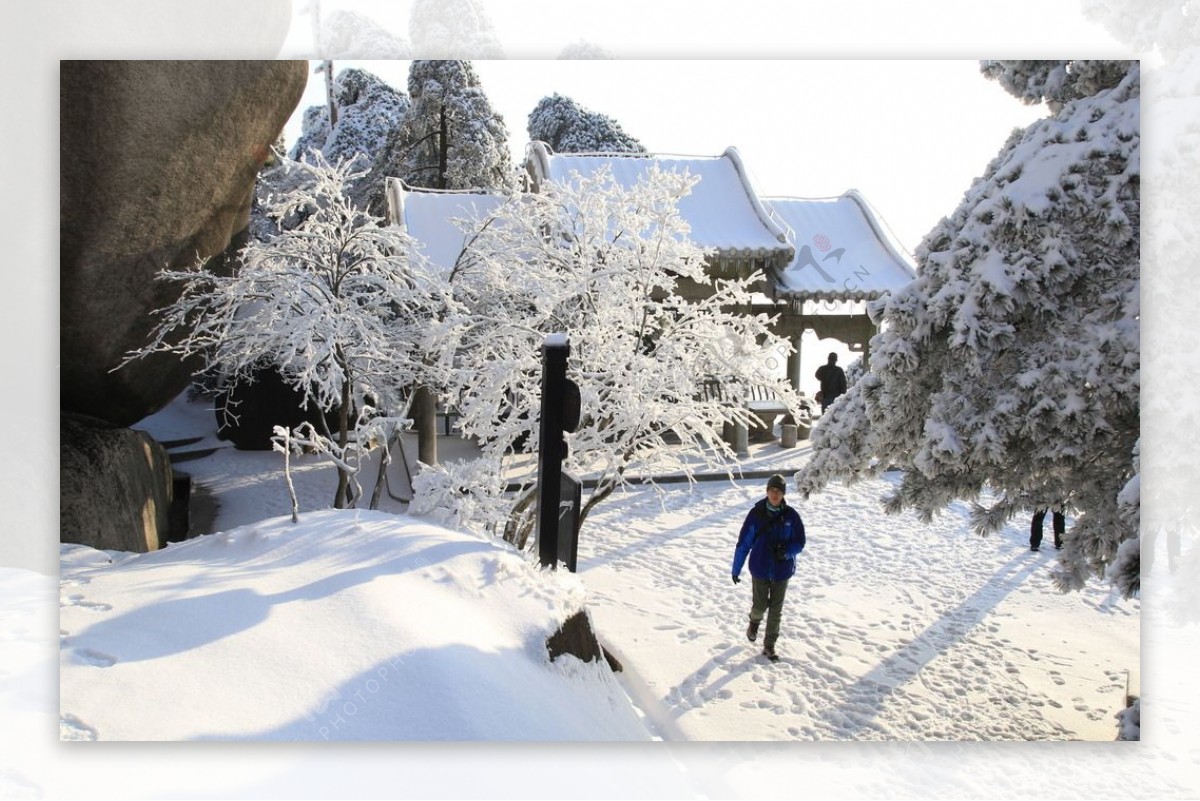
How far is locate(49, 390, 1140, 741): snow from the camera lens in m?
3.35

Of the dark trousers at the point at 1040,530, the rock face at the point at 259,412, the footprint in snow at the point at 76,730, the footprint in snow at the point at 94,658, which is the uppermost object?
the rock face at the point at 259,412

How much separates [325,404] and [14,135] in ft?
8.86

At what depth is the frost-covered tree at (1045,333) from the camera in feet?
11.5

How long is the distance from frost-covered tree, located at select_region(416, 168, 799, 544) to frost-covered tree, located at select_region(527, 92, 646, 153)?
345 mm

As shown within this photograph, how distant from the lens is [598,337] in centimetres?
629

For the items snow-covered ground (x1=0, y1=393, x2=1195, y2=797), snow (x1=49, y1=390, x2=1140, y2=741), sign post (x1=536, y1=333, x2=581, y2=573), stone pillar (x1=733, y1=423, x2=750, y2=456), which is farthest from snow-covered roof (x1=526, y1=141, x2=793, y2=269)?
sign post (x1=536, y1=333, x2=581, y2=573)

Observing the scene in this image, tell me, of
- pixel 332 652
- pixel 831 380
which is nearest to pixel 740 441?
pixel 831 380

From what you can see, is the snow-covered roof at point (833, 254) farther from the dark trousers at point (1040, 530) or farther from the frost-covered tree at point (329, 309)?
the frost-covered tree at point (329, 309)

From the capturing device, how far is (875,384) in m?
3.99

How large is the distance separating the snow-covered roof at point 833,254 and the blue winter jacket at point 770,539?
3538mm

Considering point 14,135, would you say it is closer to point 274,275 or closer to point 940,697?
point 274,275

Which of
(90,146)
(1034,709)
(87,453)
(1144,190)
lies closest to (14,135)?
(90,146)
